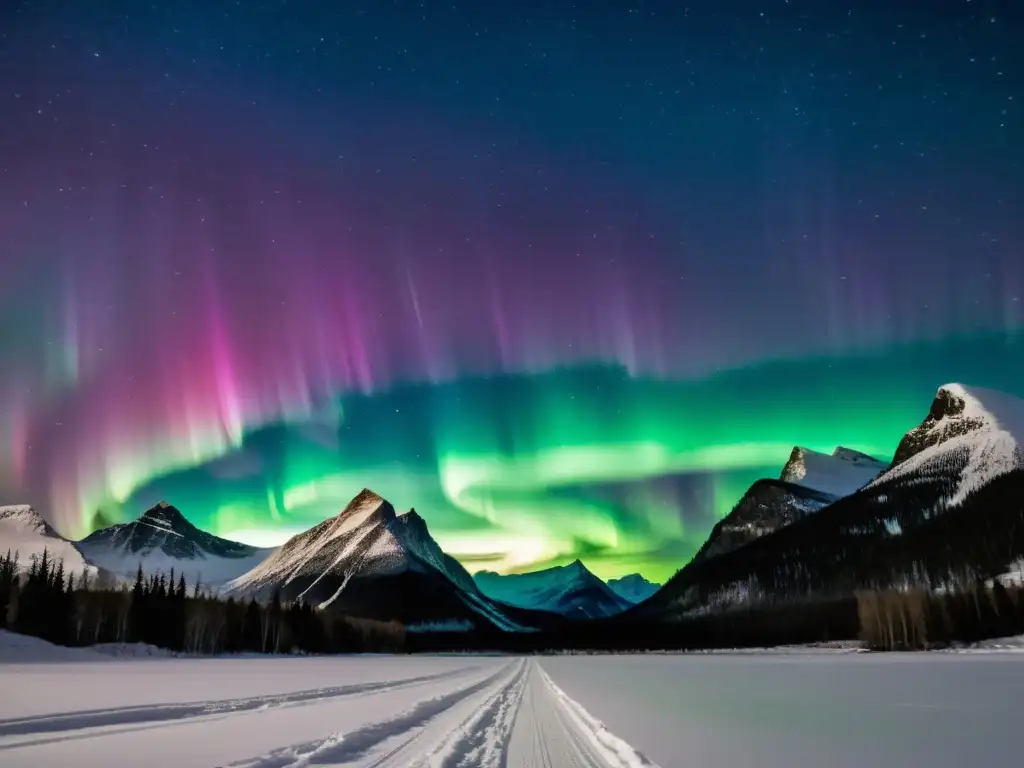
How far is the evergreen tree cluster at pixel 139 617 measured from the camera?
107m

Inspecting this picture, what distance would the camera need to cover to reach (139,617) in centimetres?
12331

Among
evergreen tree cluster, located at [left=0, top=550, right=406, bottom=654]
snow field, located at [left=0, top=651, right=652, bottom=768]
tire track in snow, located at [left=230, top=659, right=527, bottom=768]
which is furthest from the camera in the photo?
evergreen tree cluster, located at [left=0, top=550, right=406, bottom=654]

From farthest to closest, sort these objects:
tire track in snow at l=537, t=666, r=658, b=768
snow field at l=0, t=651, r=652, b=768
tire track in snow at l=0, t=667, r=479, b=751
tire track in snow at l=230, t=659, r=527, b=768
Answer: tire track in snow at l=0, t=667, r=479, b=751, tire track in snow at l=537, t=666, r=658, b=768, snow field at l=0, t=651, r=652, b=768, tire track in snow at l=230, t=659, r=527, b=768

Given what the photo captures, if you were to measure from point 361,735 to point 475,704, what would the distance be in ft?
35.4

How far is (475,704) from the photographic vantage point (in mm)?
25281

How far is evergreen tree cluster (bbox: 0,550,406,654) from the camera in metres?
107

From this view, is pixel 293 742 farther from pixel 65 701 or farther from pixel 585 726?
pixel 65 701

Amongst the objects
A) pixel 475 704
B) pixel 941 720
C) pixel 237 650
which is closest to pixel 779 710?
pixel 941 720

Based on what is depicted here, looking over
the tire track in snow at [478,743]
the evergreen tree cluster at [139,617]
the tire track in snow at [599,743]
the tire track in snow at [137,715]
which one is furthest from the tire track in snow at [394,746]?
the evergreen tree cluster at [139,617]

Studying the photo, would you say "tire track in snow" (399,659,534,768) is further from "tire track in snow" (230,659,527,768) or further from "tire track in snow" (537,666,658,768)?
"tire track in snow" (537,666,658,768)

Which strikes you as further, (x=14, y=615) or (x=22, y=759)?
(x=14, y=615)

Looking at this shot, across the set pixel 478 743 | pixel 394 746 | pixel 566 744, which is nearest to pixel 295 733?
pixel 394 746

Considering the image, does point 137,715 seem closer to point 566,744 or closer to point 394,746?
point 394,746

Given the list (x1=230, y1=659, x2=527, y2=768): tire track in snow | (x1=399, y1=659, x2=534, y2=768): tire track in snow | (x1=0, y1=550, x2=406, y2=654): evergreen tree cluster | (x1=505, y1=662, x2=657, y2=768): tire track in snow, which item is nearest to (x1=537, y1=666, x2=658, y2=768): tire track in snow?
(x1=505, y1=662, x2=657, y2=768): tire track in snow
